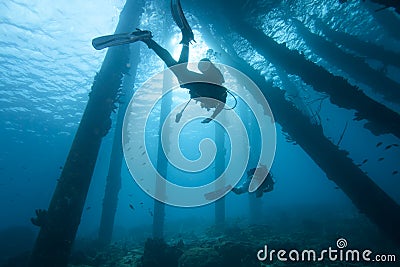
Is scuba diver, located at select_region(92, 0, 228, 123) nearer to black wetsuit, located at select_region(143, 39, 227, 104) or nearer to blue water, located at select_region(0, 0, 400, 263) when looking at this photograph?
black wetsuit, located at select_region(143, 39, 227, 104)

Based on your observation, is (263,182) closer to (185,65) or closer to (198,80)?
(198,80)

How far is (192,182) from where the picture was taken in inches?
4697

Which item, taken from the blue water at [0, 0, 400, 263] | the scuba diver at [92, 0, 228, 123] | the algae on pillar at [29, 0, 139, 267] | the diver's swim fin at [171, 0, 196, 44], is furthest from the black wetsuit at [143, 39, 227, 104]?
the blue water at [0, 0, 400, 263]

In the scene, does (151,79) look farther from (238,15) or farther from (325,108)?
(325,108)

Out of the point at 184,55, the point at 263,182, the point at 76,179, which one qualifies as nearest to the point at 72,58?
the point at 76,179

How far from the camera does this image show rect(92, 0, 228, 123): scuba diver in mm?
4414

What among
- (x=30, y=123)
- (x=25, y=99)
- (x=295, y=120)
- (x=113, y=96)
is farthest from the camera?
(x=30, y=123)

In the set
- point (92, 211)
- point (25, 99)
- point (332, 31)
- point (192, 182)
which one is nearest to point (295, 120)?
point (332, 31)

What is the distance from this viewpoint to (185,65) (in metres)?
4.50

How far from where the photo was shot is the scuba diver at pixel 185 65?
14.5ft

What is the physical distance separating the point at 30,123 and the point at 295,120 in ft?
100

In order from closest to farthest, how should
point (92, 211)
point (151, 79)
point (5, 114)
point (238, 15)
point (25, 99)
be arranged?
point (238, 15), point (151, 79), point (25, 99), point (5, 114), point (92, 211)

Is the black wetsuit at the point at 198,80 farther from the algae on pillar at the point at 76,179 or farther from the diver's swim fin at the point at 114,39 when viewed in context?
the algae on pillar at the point at 76,179

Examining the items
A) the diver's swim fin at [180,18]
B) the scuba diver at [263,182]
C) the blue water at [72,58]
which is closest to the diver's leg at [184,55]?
the diver's swim fin at [180,18]
